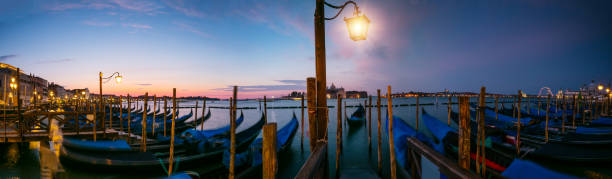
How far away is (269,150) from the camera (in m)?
1.28

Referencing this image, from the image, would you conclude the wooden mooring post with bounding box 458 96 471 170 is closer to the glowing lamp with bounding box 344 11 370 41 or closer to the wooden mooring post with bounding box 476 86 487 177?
the wooden mooring post with bounding box 476 86 487 177

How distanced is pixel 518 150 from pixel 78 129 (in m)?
13.8

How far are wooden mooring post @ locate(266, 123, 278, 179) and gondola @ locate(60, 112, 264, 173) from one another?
183 inches

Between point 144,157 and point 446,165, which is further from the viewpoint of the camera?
point 144,157

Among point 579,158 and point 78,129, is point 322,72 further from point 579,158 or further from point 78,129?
point 78,129

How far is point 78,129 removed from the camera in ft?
23.9

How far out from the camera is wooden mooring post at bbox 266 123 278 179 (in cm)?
124

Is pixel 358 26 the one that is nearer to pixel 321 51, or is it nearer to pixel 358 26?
pixel 358 26

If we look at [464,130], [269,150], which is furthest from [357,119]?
[269,150]

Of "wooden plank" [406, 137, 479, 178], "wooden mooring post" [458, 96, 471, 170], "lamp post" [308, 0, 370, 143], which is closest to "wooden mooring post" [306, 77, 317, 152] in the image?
"lamp post" [308, 0, 370, 143]

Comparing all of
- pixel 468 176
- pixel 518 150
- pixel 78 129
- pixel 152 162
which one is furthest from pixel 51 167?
pixel 518 150

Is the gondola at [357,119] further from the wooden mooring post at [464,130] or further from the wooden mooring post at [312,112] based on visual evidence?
the wooden mooring post at [312,112]

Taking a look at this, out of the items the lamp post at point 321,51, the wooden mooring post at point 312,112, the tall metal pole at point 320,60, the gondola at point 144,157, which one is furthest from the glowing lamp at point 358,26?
the gondola at point 144,157

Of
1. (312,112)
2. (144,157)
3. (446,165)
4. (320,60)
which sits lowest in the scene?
(144,157)
